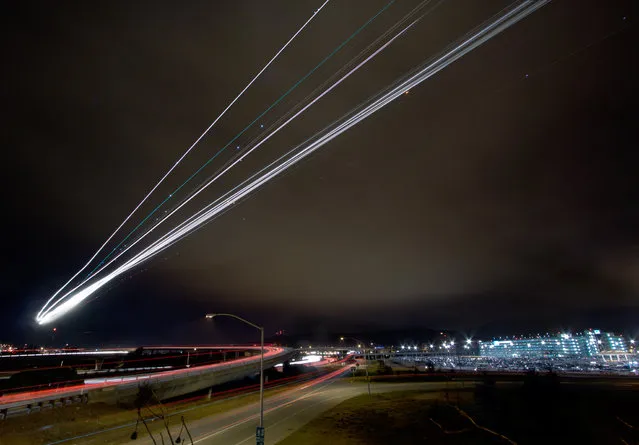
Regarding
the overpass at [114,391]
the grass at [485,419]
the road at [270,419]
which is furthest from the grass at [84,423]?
the grass at [485,419]

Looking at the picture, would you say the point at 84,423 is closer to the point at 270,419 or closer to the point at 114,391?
the point at 114,391

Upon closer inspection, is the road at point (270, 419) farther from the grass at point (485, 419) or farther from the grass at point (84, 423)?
the grass at point (84, 423)

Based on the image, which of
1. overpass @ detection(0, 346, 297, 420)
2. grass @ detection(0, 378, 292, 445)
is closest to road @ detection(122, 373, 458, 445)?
grass @ detection(0, 378, 292, 445)

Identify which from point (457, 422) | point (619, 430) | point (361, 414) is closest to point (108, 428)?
point (361, 414)

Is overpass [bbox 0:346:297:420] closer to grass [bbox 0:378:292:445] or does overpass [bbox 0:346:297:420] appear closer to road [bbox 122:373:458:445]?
grass [bbox 0:378:292:445]

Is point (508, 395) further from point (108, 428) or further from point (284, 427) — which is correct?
point (108, 428)
